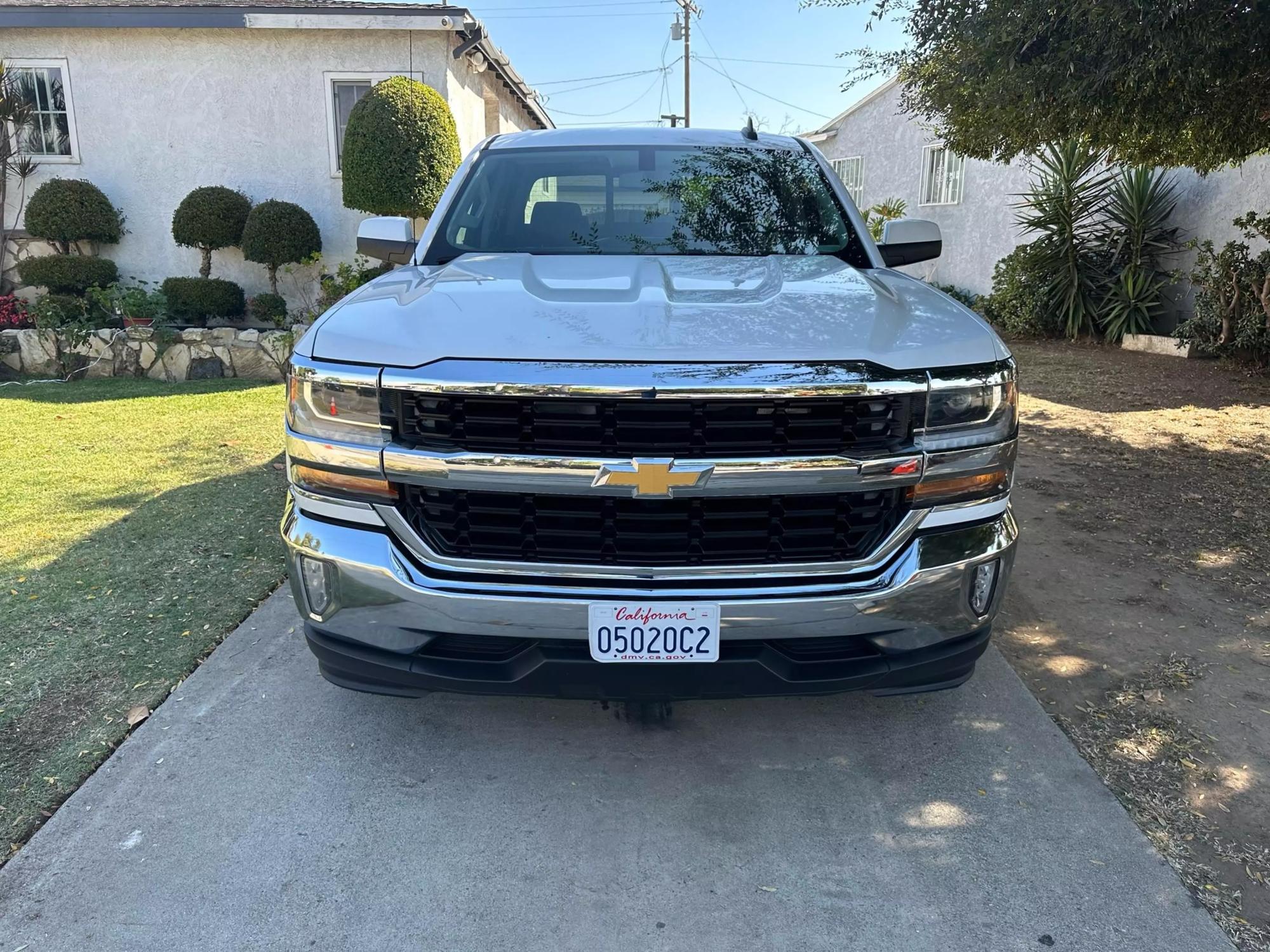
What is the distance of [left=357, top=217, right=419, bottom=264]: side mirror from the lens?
385 centimetres

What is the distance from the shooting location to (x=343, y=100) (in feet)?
36.1

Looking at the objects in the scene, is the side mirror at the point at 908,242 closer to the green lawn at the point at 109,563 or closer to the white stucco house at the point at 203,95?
the green lawn at the point at 109,563

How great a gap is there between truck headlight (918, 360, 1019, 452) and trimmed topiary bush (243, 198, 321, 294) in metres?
9.77

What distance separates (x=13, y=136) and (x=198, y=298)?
10.7ft

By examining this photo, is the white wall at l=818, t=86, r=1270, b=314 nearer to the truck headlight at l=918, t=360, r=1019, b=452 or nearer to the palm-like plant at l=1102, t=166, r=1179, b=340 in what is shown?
the palm-like plant at l=1102, t=166, r=1179, b=340

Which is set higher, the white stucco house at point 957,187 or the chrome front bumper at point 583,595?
the white stucco house at point 957,187

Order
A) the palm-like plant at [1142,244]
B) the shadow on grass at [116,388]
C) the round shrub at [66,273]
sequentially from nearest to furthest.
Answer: the shadow on grass at [116,388], the round shrub at [66,273], the palm-like plant at [1142,244]

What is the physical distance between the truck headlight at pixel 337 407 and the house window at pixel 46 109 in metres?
11.1

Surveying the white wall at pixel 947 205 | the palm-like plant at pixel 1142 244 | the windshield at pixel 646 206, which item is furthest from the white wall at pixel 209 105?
the palm-like plant at pixel 1142 244

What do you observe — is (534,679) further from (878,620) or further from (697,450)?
(878,620)

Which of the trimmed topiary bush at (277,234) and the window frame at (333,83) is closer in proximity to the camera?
the trimmed topiary bush at (277,234)

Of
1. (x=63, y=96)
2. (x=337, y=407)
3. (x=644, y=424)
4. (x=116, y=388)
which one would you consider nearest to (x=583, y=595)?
(x=644, y=424)

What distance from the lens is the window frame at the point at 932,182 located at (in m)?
15.7

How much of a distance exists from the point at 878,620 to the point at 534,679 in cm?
92
